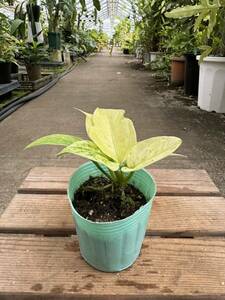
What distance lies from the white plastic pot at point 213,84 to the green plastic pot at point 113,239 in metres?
2.53

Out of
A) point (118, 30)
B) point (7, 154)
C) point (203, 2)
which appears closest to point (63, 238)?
point (203, 2)

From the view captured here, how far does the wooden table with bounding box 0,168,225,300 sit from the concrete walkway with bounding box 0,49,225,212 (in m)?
0.85

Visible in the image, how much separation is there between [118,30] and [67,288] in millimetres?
18842

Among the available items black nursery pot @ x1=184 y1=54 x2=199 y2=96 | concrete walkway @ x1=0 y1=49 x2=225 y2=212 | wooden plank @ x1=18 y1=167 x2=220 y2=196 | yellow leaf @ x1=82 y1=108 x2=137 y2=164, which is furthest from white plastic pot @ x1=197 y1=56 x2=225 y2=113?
yellow leaf @ x1=82 y1=108 x2=137 y2=164

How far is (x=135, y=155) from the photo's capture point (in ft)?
1.79

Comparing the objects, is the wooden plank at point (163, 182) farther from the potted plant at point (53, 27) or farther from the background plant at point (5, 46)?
the potted plant at point (53, 27)

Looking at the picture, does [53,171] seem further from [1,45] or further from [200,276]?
[1,45]

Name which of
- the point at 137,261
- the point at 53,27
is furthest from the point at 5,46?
the point at 53,27

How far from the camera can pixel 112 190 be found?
0.61m

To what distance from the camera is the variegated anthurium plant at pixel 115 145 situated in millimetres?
523

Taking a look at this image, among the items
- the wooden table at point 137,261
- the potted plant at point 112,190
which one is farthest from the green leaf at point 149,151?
the wooden table at point 137,261

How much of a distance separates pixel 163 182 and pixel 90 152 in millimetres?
403

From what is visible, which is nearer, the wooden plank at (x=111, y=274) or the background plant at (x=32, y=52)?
the wooden plank at (x=111, y=274)

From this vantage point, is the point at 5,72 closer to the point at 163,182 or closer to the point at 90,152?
A: the point at 163,182
